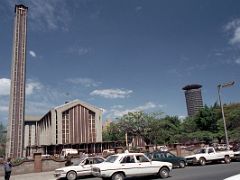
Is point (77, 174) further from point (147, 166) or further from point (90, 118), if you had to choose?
point (90, 118)

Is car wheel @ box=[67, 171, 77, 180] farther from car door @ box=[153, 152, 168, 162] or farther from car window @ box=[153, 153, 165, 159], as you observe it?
car window @ box=[153, 153, 165, 159]

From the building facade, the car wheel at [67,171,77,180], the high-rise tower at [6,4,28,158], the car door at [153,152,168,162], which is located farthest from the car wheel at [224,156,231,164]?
the high-rise tower at [6,4,28,158]

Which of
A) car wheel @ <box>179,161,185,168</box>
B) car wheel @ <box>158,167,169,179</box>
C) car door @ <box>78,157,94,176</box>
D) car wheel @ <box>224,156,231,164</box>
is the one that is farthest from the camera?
car wheel @ <box>224,156,231,164</box>

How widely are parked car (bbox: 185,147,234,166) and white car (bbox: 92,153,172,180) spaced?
9.67m

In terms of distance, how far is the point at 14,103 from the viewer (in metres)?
77.3

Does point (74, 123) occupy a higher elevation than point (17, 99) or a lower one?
lower

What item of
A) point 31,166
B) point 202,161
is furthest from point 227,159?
point 31,166

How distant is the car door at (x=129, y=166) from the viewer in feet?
50.6

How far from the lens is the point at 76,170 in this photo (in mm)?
19172

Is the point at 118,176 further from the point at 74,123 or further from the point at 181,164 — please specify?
the point at 74,123

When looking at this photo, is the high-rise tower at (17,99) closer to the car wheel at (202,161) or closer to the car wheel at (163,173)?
the car wheel at (202,161)

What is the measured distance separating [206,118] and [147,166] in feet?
156

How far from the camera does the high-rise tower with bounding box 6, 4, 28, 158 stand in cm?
7731

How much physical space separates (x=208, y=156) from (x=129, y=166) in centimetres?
1274
